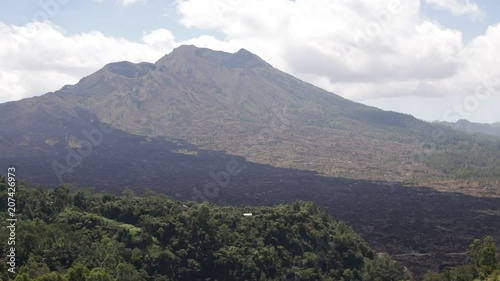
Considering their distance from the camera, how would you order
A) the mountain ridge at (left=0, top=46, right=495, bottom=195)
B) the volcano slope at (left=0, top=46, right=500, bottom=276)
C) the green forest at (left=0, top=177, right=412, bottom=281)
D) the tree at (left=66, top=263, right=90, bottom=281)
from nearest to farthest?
the tree at (left=66, top=263, right=90, bottom=281) → the green forest at (left=0, top=177, right=412, bottom=281) → the volcano slope at (left=0, top=46, right=500, bottom=276) → the mountain ridge at (left=0, top=46, right=495, bottom=195)

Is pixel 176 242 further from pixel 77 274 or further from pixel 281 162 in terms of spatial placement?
pixel 281 162

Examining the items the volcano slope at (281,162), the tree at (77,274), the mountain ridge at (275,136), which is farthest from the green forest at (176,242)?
the mountain ridge at (275,136)

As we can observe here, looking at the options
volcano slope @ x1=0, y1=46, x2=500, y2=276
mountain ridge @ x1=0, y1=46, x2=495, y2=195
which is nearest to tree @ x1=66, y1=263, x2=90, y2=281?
volcano slope @ x1=0, y1=46, x2=500, y2=276

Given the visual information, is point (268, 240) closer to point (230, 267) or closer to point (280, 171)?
point (230, 267)

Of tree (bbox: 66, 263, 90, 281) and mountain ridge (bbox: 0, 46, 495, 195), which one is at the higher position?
mountain ridge (bbox: 0, 46, 495, 195)

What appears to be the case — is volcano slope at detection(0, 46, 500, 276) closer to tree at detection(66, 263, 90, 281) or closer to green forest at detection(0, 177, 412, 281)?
green forest at detection(0, 177, 412, 281)

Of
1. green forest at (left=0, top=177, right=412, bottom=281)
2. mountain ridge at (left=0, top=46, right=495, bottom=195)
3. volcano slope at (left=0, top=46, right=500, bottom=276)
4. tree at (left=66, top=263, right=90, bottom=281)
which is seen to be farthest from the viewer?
mountain ridge at (left=0, top=46, right=495, bottom=195)

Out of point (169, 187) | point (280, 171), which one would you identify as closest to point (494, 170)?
point (280, 171)

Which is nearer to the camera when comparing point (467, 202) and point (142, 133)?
point (467, 202)
